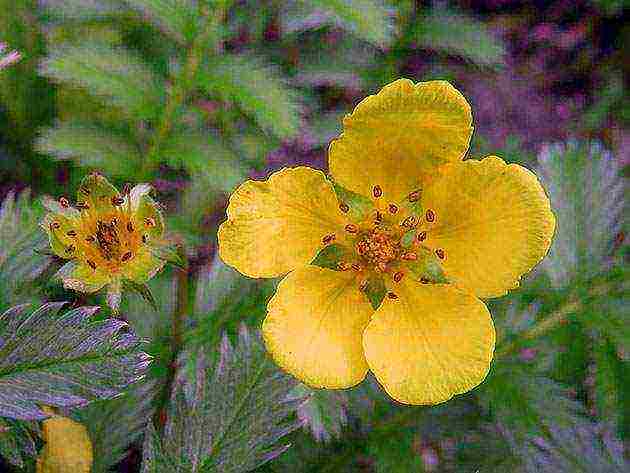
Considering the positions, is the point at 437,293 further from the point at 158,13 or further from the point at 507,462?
the point at 158,13

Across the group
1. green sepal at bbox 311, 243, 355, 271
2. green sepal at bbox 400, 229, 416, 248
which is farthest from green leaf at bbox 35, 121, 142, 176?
green sepal at bbox 400, 229, 416, 248

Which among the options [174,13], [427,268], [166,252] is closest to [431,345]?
[427,268]

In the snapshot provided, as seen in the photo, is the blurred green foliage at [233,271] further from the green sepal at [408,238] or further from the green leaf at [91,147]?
the green sepal at [408,238]

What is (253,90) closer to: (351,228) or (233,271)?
(233,271)

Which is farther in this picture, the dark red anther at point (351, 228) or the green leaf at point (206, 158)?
the green leaf at point (206, 158)

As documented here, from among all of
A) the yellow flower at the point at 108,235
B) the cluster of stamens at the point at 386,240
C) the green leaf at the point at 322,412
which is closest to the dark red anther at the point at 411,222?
the cluster of stamens at the point at 386,240

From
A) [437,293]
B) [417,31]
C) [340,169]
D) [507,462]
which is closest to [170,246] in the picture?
[340,169]

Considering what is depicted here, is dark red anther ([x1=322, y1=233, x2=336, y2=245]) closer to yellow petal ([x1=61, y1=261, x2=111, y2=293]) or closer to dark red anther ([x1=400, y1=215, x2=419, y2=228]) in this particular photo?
dark red anther ([x1=400, y1=215, x2=419, y2=228])
